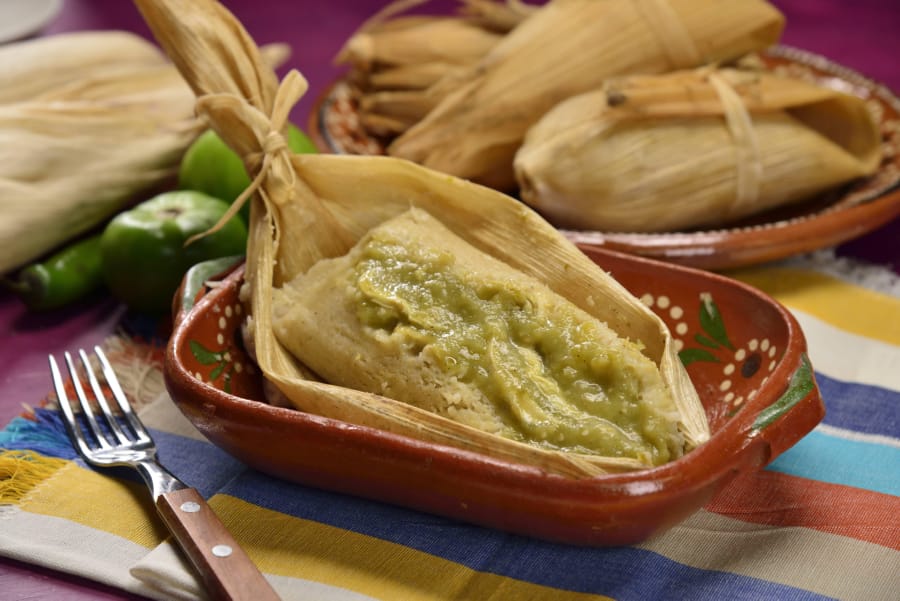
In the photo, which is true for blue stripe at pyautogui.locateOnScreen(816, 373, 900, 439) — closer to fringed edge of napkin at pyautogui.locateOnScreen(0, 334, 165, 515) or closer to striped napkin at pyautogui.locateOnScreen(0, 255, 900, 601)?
striped napkin at pyautogui.locateOnScreen(0, 255, 900, 601)

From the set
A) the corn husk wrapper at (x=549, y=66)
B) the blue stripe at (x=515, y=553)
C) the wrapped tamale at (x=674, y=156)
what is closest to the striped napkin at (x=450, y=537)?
the blue stripe at (x=515, y=553)

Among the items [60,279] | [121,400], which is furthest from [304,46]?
[121,400]

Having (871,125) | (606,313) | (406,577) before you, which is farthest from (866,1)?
(406,577)

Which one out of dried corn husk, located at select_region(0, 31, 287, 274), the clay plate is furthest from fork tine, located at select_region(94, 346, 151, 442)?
the clay plate

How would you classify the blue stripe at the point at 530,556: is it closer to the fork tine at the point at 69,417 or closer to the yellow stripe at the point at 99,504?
the yellow stripe at the point at 99,504

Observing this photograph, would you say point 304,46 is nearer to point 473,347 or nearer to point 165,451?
point 165,451

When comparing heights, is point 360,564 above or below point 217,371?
below
